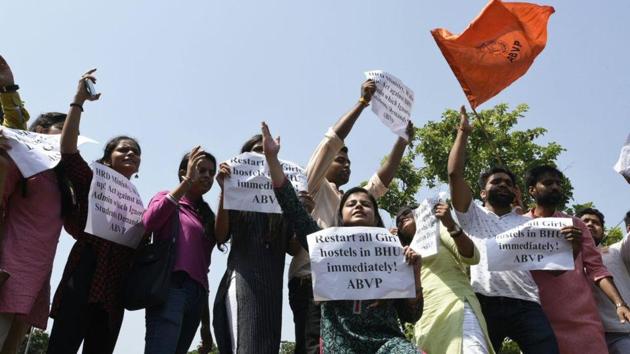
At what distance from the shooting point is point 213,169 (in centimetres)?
493

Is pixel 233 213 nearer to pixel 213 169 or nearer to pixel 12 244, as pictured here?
pixel 213 169

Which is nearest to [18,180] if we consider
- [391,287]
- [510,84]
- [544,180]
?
[391,287]

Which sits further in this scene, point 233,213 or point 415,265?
point 233,213

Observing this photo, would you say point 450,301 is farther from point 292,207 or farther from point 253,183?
point 253,183

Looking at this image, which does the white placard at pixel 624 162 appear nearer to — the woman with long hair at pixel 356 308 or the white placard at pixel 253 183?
the woman with long hair at pixel 356 308

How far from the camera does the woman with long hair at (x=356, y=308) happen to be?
12.2 feet

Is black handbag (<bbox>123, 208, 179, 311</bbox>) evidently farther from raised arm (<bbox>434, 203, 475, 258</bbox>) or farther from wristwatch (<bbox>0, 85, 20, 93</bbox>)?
raised arm (<bbox>434, 203, 475, 258</bbox>)

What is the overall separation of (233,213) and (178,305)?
738 mm

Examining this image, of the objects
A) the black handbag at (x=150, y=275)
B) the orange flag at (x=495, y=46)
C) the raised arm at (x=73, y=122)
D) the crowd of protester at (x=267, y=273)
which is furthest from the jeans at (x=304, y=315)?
the orange flag at (x=495, y=46)

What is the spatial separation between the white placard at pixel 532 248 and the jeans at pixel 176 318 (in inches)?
79.9

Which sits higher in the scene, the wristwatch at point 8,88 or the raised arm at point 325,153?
the wristwatch at point 8,88

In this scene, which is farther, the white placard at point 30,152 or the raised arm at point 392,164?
the raised arm at point 392,164

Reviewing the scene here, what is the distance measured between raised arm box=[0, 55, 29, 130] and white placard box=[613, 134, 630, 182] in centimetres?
462

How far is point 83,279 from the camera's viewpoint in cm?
412
